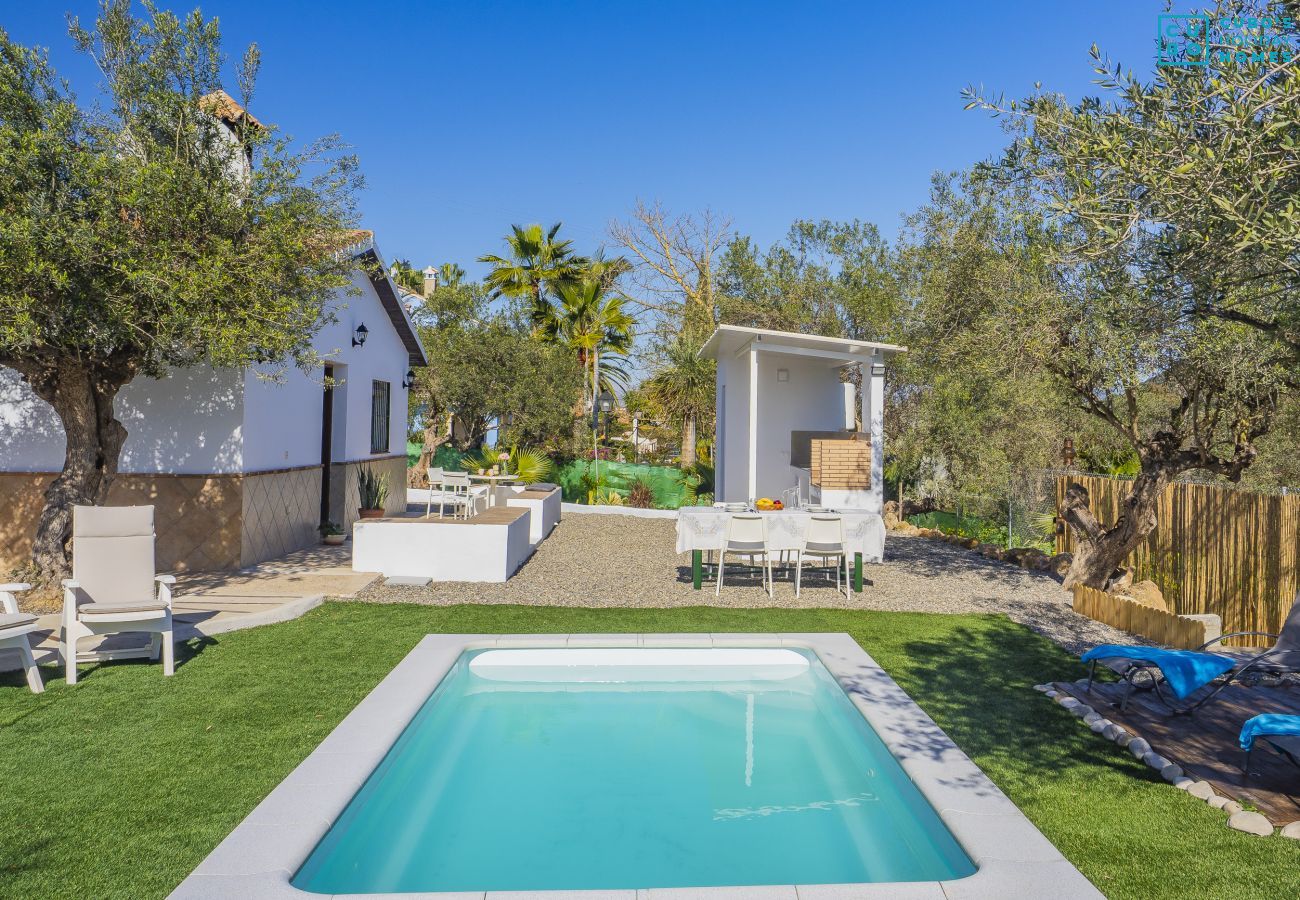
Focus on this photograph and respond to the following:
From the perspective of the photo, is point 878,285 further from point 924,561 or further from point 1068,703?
point 1068,703

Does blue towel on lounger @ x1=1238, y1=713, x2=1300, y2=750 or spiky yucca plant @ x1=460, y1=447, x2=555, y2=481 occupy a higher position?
spiky yucca plant @ x1=460, y1=447, x2=555, y2=481

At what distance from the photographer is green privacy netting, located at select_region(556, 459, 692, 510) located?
2238cm

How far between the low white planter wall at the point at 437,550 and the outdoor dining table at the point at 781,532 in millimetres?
2318

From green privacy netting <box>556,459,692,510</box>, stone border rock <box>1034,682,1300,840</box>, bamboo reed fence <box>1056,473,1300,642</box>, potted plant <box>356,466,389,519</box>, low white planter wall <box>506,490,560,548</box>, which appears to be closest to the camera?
stone border rock <box>1034,682,1300,840</box>

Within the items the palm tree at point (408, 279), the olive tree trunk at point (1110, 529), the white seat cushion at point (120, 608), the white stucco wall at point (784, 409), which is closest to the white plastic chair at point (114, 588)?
the white seat cushion at point (120, 608)

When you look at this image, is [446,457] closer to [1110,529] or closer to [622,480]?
[622,480]

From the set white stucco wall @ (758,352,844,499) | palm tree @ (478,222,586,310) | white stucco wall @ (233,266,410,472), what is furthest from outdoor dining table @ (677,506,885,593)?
palm tree @ (478,222,586,310)

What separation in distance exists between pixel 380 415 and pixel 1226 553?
14.1 metres

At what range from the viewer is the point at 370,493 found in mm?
15656
